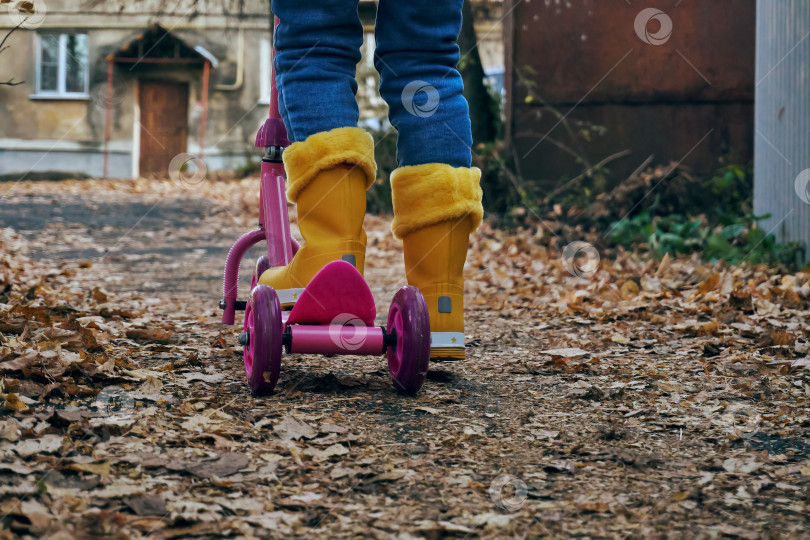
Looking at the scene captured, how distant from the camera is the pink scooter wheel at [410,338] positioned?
1.72m

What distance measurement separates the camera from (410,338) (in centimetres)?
172

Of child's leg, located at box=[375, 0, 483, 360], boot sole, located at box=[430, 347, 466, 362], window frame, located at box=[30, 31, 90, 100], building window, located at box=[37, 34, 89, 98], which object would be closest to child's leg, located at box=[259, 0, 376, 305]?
child's leg, located at box=[375, 0, 483, 360]

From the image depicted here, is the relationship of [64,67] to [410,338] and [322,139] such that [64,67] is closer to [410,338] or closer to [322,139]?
[322,139]

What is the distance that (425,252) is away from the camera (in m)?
1.95

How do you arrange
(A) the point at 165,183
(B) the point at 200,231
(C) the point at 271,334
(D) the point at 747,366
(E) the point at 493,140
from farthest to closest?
1. (A) the point at 165,183
2. (E) the point at 493,140
3. (B) the point at 200,231
4. (D) the point at 747,366
5. (C) the point at 271,334

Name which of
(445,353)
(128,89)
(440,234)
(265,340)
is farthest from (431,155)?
(128,89)

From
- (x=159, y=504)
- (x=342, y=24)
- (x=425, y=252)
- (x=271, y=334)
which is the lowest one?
(x=159, y=504)

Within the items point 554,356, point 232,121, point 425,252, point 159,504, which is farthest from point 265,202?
point 232,121

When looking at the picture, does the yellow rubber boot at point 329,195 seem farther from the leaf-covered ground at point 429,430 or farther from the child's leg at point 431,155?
the leaf-covered ground at point 429,430

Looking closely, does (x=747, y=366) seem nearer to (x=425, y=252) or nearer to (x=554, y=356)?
(x=554, y=356)

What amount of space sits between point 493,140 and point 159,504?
6.58 metres

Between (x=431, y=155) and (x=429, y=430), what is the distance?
691mm

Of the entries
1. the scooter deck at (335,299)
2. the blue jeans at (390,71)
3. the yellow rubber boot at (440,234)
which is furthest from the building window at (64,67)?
the scooter deck at (335,299)

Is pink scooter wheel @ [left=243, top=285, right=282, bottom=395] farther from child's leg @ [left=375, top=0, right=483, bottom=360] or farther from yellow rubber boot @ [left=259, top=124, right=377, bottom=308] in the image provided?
child's leg @ [left=375, top=0, right=483, bottom=360]
